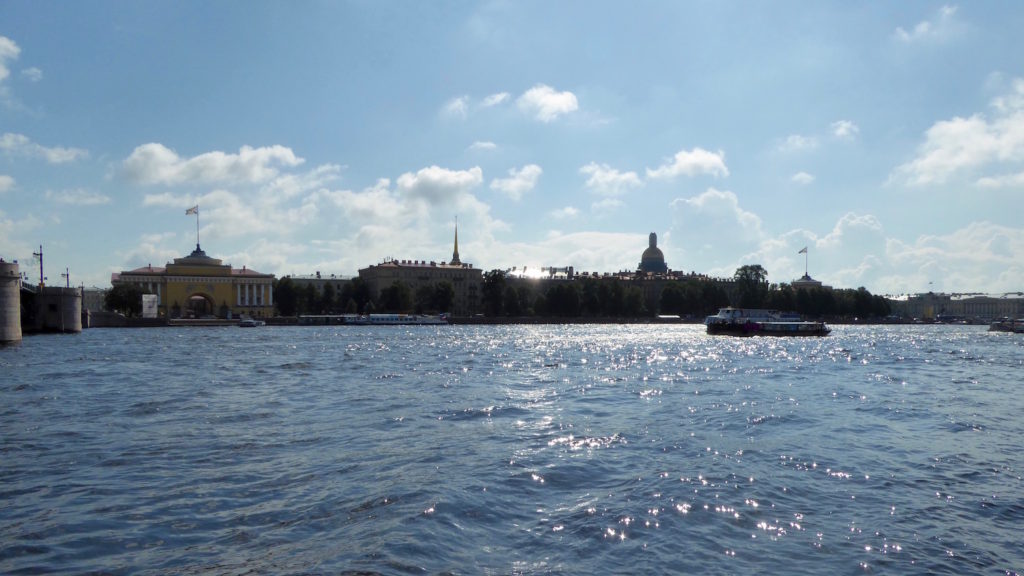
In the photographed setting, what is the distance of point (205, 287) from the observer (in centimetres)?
→ 11694

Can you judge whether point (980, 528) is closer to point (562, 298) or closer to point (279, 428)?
point (279, 428)

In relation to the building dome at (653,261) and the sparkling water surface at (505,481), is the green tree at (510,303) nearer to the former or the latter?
the building dome at (653,261)

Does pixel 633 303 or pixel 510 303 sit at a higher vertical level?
pixel 510 303

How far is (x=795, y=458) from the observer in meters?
12.7

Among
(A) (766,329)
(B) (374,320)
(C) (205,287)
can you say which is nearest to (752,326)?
(A) (766,329)

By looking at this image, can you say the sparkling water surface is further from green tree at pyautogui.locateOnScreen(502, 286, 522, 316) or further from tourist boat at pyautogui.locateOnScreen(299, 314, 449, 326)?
green tree at pyautogui.locateOnScreen(502, 286, 522, 316)

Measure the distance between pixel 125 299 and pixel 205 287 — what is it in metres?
11.7

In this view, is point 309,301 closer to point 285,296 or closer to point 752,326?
point 285,296

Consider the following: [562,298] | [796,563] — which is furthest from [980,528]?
[562,298]

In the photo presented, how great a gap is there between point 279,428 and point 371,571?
8.75m

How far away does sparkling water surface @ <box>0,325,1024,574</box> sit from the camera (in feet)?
25.0

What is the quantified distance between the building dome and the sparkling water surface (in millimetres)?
159430

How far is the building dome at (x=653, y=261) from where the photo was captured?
7131 inches

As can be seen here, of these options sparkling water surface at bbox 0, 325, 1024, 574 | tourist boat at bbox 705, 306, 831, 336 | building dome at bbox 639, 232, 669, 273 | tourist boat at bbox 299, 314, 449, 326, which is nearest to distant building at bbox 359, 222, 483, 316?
tourist boat at bbox 299, 314, 449, 326
